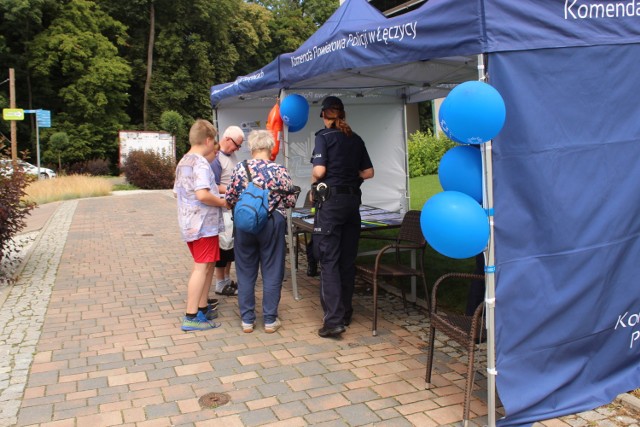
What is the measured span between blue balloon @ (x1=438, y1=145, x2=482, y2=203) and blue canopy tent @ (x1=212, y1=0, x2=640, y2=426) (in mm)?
132

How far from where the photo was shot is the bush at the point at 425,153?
23.0 m

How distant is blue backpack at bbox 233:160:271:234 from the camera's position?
4.36m

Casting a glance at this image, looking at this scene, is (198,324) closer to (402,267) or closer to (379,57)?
(402,267)

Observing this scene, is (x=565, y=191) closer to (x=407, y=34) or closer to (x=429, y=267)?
(x=407, y=34)

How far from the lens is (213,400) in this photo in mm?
3533

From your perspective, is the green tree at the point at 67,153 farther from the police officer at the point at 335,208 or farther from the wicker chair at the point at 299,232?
the police officer at the point at 335,208

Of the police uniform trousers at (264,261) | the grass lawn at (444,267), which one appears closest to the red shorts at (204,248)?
the police uniform trousers at (264,261)

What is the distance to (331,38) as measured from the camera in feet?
14.9

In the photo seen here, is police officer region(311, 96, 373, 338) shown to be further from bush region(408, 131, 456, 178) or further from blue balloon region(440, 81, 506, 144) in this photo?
bush region(408, 131, 456, 178)

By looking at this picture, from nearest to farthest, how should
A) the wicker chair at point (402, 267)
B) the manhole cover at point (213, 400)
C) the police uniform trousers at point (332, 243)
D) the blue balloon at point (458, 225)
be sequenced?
the blue balloon at point (458, 225) < the manhole cover at point (213, 400) < the police uniform trousers at point (332, 243) < the wicker chair at point (402, 267)

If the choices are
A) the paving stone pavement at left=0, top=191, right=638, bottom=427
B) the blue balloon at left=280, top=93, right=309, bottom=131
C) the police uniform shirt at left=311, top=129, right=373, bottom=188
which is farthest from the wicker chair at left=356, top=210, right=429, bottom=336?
→ the blue balloon at left=280, top=93, right=309, bottom=131

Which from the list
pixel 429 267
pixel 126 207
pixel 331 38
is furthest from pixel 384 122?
pixel 126 207

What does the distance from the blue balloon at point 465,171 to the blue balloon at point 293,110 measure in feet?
8.88

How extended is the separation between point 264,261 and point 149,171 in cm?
2053
